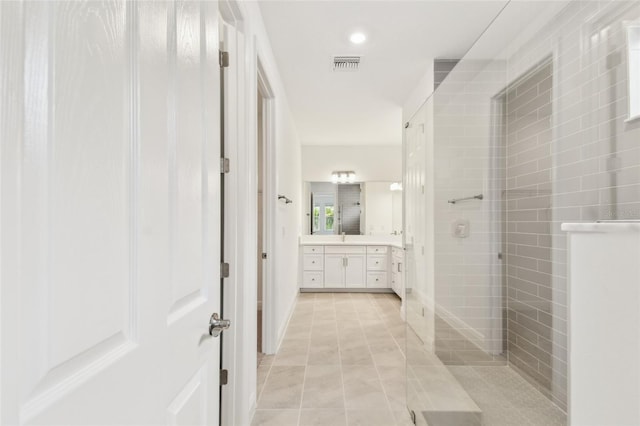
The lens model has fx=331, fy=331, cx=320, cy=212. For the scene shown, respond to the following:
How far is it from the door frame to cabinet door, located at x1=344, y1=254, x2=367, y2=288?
274cm

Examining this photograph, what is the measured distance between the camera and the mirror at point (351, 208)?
593cm

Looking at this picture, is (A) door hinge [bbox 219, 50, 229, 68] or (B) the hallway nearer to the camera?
(A) door hinge [bbox 219, 50, 229, 68]

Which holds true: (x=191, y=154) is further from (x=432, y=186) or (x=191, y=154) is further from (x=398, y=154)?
(x=398, y=154)

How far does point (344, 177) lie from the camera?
6.03 m

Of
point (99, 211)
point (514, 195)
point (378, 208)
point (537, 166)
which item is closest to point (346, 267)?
point (378, 208)

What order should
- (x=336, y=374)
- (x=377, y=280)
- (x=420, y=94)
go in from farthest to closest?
(x=377, y=280)
(x=420, y=94)
(x=336, y=374)

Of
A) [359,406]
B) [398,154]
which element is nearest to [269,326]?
[359,406]

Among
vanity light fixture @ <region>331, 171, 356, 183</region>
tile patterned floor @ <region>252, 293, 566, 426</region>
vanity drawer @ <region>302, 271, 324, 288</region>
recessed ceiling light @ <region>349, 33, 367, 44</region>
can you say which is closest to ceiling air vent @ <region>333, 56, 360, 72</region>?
recessed ceiling light @ <region>349, 33, 367, 44</region>

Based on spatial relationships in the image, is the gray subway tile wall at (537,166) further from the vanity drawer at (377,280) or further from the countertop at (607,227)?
the vanity drawer at (377,280)

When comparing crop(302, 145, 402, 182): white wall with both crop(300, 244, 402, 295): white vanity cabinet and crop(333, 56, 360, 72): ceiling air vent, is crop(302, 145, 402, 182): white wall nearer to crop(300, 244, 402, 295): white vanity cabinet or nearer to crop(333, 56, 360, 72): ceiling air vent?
crop(300, 244, 402, 295): white vanity cabinet

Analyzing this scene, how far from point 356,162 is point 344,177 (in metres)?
0.37

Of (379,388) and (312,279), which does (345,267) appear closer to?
(312,279)

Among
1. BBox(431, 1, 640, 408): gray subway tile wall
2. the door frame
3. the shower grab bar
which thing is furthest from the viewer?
the door frame

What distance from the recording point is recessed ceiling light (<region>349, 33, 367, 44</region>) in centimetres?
257
